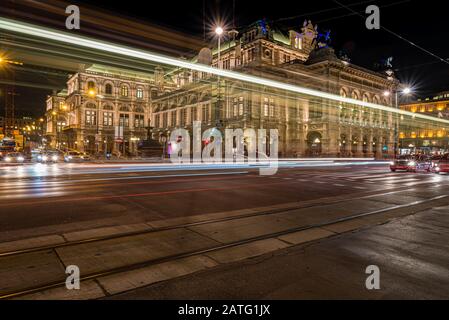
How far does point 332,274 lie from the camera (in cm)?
464

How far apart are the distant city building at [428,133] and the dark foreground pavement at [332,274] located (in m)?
90.0

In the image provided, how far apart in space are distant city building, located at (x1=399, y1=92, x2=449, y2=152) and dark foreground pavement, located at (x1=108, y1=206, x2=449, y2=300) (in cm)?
9004

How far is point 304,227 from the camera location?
289 inches

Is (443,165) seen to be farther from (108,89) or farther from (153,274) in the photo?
(108,89)

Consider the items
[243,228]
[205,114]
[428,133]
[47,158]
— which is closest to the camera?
[243,228]

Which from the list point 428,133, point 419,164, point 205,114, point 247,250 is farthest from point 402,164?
point 428,133

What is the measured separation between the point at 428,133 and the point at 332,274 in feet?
354

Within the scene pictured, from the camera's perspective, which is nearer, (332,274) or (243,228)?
(332,274)

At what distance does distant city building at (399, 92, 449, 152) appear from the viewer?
86.4 m

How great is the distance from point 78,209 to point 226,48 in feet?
202

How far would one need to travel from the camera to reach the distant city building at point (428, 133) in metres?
86.4
